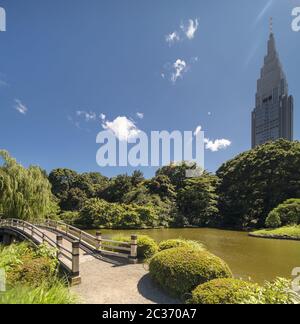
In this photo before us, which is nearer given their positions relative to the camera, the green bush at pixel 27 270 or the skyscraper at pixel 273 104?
the green bush at pixel 27 270

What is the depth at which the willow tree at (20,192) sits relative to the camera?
55.4ft

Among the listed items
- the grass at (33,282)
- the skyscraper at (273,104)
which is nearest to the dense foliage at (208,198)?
the grass at (33,282)

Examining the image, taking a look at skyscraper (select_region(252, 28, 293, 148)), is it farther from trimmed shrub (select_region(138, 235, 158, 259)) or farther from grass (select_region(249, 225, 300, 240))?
trimmed shrub (select_region(138, 235, 158, 259))

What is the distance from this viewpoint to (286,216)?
81.4 ft

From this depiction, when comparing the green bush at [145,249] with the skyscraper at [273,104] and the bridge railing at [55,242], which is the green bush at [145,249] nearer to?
the bridge railing at [55,242]

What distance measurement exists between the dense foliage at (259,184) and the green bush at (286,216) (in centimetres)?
485

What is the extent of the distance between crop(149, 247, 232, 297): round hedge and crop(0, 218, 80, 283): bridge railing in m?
2.24

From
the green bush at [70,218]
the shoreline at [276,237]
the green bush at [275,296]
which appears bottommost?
the green bush at [70,218]

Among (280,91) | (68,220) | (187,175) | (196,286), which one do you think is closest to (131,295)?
(196,286)

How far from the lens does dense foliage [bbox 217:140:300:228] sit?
99.2ft

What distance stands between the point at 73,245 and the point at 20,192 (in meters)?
12.4

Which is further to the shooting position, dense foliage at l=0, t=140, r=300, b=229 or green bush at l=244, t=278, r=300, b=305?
dense foliage at l=0, t=140, r=300, b=229

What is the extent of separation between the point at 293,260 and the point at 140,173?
3159cm

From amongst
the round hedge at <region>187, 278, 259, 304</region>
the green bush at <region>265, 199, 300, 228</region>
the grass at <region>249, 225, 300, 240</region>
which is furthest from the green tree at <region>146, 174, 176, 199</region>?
the round hedge at <region>187, 278, 259, 304</region>
